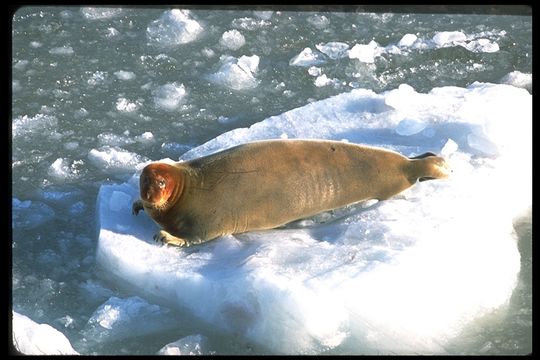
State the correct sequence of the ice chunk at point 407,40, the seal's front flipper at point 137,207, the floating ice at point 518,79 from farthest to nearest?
the ice chunk at point 407,40
the floating ice at point 518,79
the seal's front flipper at point 137,207

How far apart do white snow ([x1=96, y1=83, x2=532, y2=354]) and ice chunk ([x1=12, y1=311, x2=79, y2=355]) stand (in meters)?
0.34

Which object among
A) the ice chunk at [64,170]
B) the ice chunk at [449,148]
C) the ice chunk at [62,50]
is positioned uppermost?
the ice chunk at [62,50]

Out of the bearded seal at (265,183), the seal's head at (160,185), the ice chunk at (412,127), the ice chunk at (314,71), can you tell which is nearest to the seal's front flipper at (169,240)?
the bearded seal at (265,183)

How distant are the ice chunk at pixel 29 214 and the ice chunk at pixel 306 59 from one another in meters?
1.73

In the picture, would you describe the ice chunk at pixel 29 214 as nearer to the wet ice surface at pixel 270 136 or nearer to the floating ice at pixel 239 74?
the wet ice surface at pixel 270 136

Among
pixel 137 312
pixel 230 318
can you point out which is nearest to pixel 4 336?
pixel 137 312

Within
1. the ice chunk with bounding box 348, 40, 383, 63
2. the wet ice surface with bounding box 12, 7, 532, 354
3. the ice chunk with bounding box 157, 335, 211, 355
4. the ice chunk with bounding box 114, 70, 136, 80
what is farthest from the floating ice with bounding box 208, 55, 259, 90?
the ice chunk with bounding box 157, 335, 211, 355

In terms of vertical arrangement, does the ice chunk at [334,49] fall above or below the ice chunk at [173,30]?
below

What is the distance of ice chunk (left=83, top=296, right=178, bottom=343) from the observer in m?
3.37

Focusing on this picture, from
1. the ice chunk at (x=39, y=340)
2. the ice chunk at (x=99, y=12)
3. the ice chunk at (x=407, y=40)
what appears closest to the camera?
the ice chunk at (x=39, y=340)

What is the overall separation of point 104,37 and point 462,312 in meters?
2.98

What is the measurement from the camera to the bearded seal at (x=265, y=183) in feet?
11.9

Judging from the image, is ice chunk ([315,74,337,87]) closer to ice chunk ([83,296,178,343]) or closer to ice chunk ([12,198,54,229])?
ice chunk ([12,198,54,229])

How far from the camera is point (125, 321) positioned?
11.2 feet
